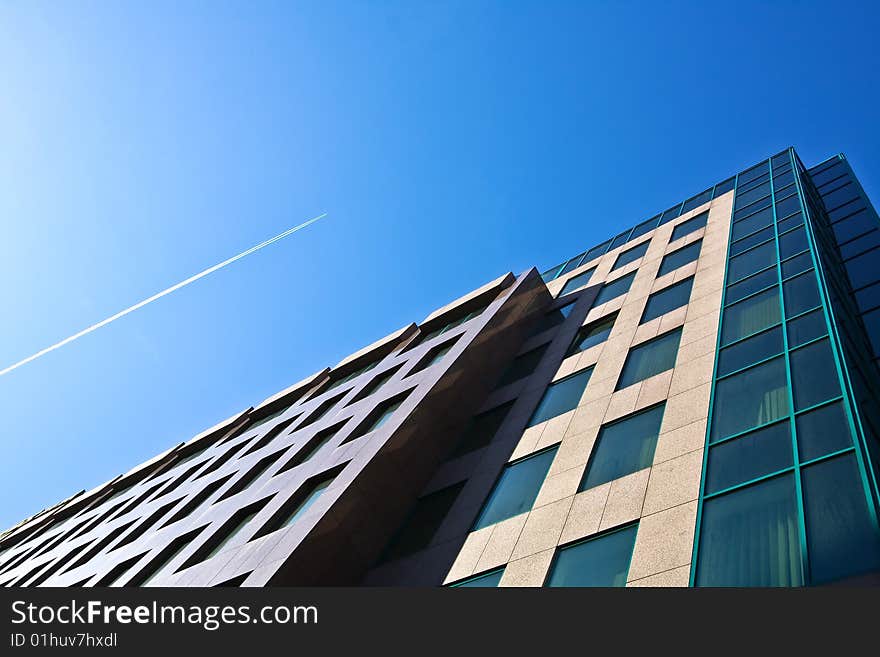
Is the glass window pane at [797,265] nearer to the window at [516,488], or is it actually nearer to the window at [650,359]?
the window at [650,359]

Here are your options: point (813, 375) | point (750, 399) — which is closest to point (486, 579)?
point (750, 399)

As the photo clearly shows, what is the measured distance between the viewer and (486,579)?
13.8m

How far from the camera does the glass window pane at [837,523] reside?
8742 millimetres

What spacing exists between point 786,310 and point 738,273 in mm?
4835

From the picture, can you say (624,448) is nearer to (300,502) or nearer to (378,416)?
(300,502)

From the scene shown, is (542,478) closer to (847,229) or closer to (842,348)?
(842,348)

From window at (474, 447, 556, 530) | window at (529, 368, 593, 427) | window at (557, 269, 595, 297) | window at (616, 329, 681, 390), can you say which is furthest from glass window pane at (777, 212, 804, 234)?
window at (474, 447, 556, 530)

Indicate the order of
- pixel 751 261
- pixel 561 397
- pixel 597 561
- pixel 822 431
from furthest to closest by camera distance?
pixel 751 261 → pixel 561 397 → pixel 597 561 → pixel 822 431

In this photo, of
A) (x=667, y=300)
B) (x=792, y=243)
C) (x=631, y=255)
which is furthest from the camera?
(x=631, y=255)

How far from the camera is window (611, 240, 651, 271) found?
3125 centimetres

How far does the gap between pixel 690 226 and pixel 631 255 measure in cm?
302

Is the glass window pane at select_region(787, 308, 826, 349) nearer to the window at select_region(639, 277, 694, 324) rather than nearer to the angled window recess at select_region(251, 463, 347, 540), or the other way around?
the window at select_region(639, 277, 694, 324)

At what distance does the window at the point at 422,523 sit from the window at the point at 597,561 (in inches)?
192

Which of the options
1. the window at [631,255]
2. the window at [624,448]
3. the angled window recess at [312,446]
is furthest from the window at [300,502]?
the window at [631,255]
